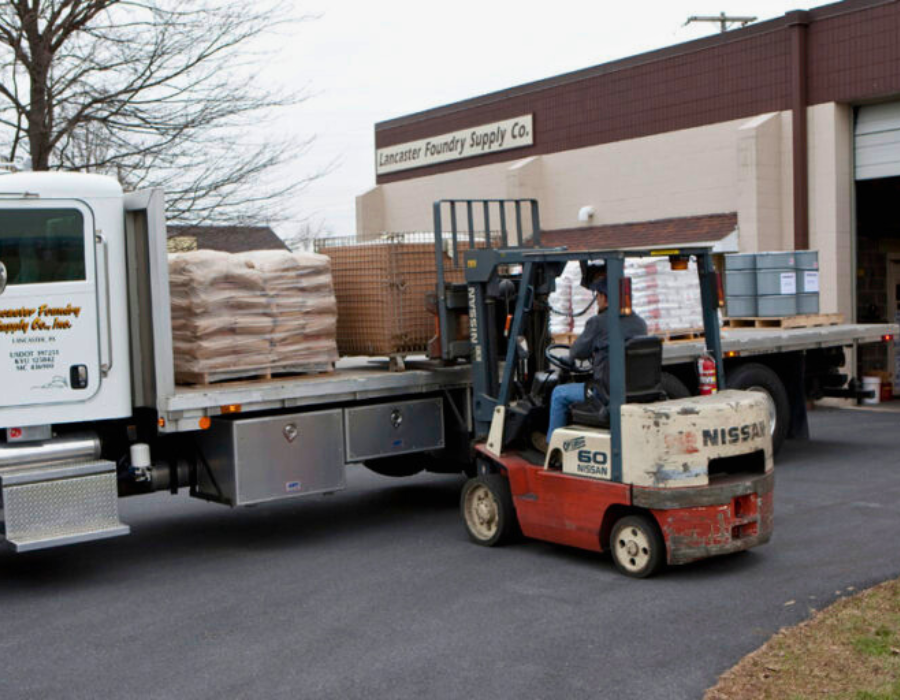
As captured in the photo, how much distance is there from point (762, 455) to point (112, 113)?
10940 mm

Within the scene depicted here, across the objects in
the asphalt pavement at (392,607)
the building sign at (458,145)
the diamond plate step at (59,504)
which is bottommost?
the asphalt pavement at (392,607)

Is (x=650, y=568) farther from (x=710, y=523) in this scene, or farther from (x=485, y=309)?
(x=485, y=309)

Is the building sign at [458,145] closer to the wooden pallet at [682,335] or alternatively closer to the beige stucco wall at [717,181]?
the beige stucco wall at [717,181]

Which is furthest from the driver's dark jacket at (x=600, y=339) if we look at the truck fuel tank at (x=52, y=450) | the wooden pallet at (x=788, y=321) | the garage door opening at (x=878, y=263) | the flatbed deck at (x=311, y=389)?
the garage door opening at (x=878, y=263)

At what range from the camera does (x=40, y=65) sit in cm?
1495

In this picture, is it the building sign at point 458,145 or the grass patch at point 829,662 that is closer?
the grass patch at point 829,662

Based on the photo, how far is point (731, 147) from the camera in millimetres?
21016

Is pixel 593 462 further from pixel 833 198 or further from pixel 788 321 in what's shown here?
pixel 833 198

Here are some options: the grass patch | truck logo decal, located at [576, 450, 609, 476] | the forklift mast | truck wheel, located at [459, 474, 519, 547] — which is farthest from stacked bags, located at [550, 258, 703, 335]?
the grass patch

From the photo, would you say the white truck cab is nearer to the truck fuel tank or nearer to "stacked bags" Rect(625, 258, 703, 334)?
the truck fuel tank

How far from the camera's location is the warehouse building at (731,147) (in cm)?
1919

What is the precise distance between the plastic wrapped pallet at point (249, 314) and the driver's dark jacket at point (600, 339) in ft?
8.12

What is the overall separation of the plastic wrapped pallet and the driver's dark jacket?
2476 millimetres

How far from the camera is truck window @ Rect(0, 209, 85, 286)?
8.02 metres
